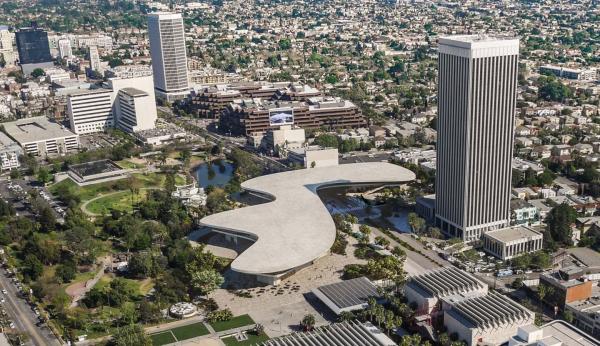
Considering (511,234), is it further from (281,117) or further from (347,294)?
(281,117)

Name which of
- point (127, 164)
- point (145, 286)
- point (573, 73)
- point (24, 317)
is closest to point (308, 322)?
point (145, 286)

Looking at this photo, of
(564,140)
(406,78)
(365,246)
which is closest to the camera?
(365,246)

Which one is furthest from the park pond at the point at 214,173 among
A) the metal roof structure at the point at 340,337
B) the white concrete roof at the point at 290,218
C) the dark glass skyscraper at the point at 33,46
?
the dark glass skyscraper at the point at 33,46

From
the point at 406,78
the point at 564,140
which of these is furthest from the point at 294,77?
the point at 564,140

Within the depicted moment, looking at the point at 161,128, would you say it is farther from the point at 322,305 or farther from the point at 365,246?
the point at 322,305

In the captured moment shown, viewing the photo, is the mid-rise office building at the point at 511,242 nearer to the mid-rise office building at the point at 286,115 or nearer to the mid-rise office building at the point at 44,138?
the mid-rise office building at the point at 286,115

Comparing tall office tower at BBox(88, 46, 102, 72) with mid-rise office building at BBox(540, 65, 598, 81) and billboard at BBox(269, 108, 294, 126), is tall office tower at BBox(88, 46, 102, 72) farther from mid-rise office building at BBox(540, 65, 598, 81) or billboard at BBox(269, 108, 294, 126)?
mid-rise office building at BBox(540, 65, 598, 81)
